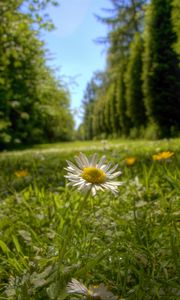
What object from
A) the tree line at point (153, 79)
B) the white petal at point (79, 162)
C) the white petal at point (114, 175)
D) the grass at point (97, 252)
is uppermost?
the tree line at point (153, 79)

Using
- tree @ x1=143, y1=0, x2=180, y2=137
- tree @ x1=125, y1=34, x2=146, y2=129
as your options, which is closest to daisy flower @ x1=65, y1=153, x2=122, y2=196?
tree @ x1=143, y1=0, x2=180, y2=137

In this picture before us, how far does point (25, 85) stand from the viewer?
2119 cm

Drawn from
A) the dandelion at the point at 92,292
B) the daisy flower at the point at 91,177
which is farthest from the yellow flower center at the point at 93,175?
the dandelion at the point at 92,292

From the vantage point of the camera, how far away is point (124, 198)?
2191 millimetres

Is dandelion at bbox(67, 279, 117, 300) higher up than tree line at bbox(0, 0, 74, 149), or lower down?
lower down

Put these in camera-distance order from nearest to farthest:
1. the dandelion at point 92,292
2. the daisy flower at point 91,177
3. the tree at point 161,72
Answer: the dandelion at point 92,292 < the daisy flower at point 91,177 < the tree at point 161,72

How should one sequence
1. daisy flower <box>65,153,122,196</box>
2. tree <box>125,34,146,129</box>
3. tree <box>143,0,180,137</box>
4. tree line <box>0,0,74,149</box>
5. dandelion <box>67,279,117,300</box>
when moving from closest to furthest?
dandelion <box>67,279,117,300</box> → daisy flower <box>65,153,122,196</box> → tree line <box>0,0,74,149</box> → tree <box>143,0,180,137</box> → tree <box>125,34,146,129</box>

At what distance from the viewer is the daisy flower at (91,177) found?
1078 mm

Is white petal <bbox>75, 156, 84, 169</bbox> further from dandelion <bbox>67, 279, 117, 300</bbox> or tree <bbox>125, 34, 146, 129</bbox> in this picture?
tree <bbox>125, 34, 146, 129</bbox>

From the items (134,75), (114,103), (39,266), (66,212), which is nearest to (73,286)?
(39,266)

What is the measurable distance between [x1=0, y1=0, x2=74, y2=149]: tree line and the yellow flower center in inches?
352

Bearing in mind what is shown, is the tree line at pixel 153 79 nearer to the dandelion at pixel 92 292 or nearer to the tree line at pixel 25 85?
the tree line at pixel 25 85

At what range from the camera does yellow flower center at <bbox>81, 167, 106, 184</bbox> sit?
3.61 ft

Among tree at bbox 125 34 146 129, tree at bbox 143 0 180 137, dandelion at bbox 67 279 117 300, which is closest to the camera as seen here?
dandelion at bbox 67 279 117 300
